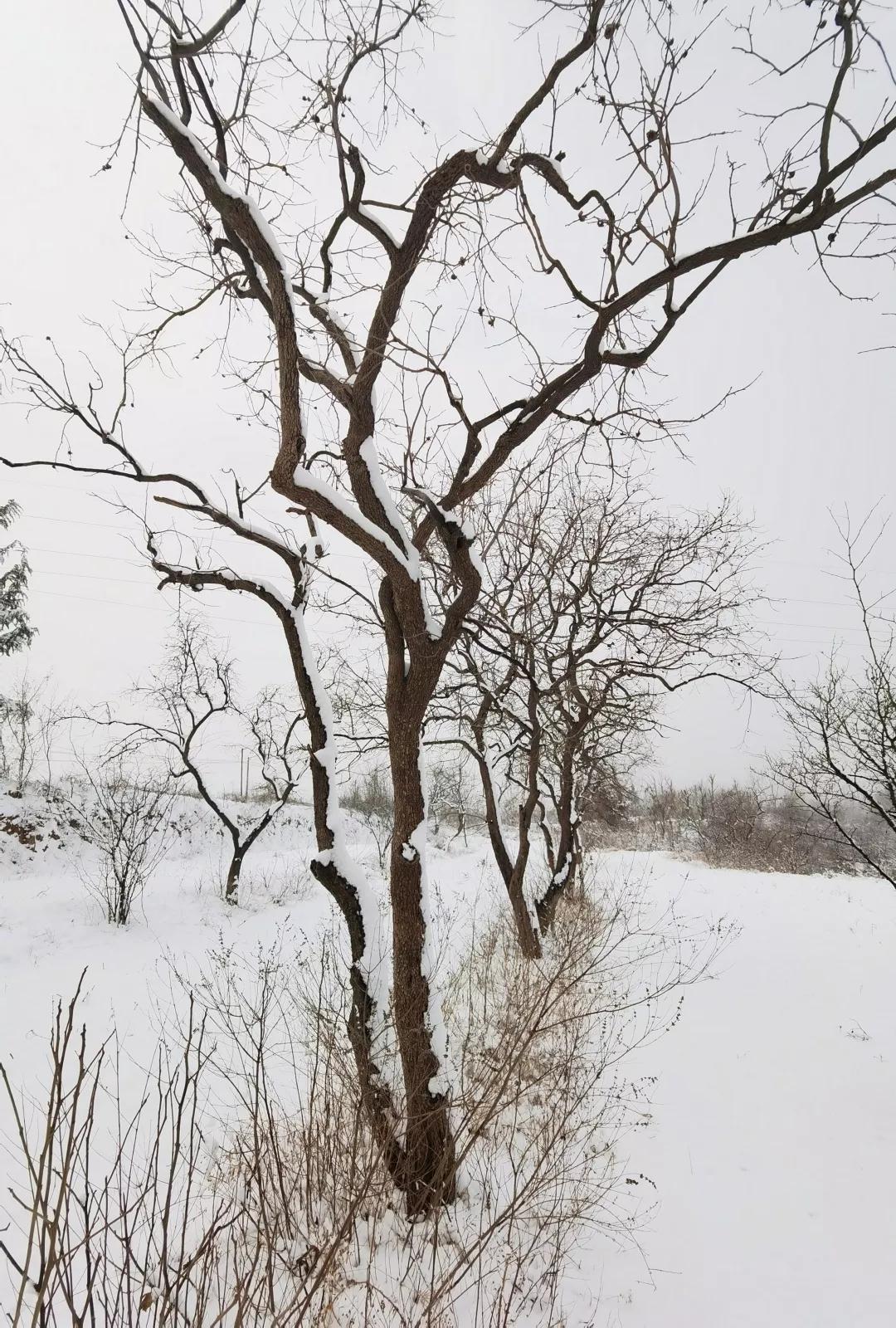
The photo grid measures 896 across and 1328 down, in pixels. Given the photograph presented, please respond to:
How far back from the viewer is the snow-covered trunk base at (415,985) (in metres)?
3.19

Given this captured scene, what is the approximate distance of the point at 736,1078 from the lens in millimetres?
5273

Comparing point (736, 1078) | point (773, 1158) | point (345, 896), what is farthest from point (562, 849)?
point (345, 896)

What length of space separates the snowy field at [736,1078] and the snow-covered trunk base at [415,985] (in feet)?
2.68

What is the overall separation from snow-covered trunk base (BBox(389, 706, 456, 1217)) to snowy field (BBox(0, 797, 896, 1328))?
82 centimetres

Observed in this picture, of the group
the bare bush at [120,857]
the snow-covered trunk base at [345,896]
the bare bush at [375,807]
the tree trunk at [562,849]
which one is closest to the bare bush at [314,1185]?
the snow-covered trunk base at [345,896]

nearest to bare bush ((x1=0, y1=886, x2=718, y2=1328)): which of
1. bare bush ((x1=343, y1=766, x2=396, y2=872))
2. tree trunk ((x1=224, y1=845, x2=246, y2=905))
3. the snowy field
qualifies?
the snowy field

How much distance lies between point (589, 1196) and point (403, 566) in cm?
364

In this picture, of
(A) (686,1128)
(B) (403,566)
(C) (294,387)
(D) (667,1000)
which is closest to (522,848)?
(D) (667,1000)

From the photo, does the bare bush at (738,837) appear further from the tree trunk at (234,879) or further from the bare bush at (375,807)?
the tree trunk at (234,879)

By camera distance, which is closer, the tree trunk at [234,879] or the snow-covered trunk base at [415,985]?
the snow-covered trunk base at [415,985]

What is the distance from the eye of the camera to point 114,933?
381 inches

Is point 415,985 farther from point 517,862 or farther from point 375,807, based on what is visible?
point 375,807

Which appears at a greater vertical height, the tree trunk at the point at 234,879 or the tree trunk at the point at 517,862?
the tree trunk at the point at 517,862

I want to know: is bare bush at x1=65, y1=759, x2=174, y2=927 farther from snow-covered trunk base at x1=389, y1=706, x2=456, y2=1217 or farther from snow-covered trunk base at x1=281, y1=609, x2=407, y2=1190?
snow-covered trunk base at x1=389, y1=706, x2=456, y2=1217
